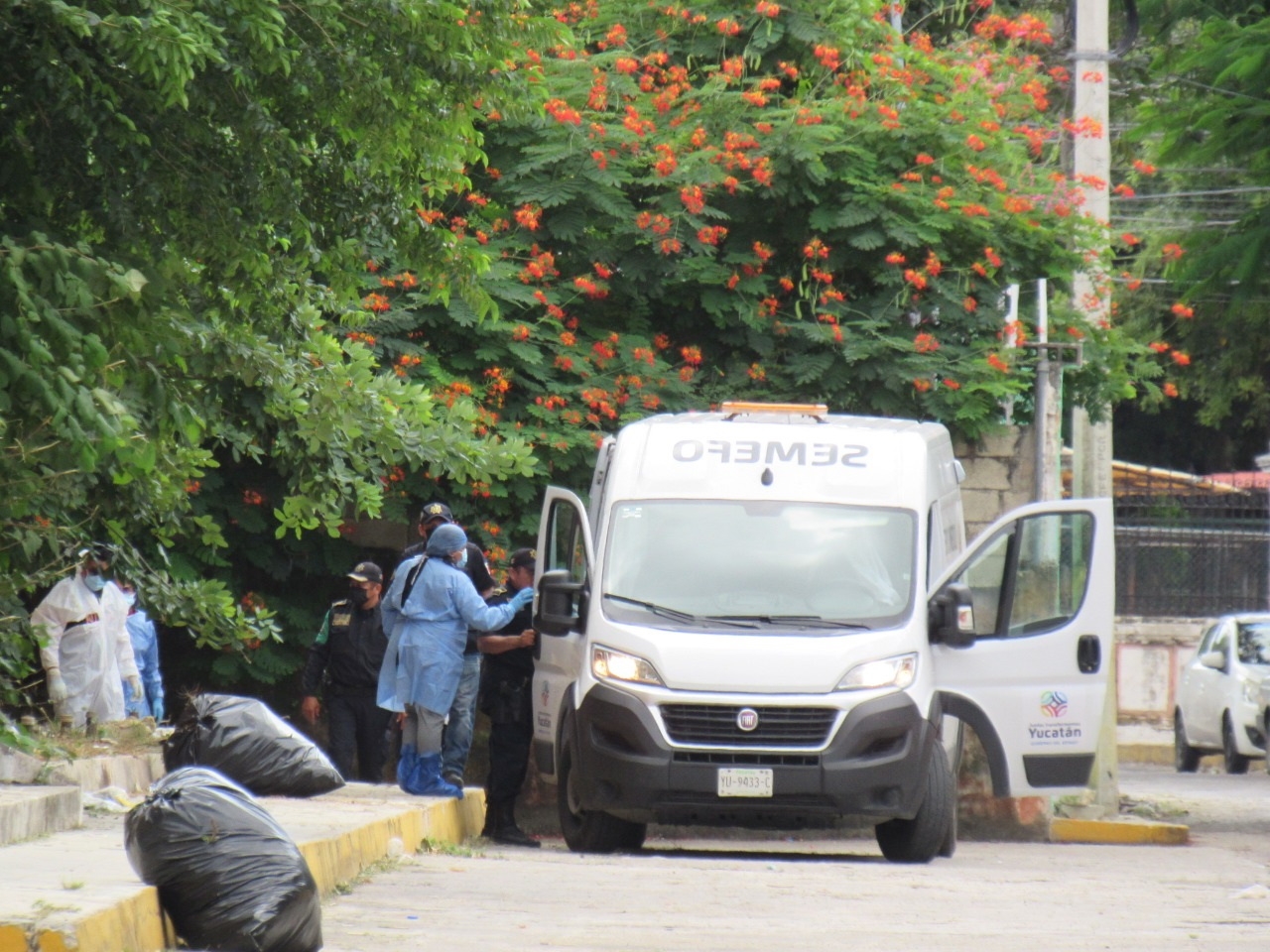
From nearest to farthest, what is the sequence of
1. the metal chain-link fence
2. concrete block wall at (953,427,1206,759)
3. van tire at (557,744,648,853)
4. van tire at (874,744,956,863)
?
van tire at (874,744,956,863) → van tire at (557,744,648,853) → concrete block wall at (953,427,1206,759) → the metal chain-link fence

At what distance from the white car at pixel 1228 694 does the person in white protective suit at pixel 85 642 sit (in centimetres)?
1170

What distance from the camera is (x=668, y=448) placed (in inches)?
442

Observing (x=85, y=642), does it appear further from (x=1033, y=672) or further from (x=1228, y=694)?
(x=1228, y=694)

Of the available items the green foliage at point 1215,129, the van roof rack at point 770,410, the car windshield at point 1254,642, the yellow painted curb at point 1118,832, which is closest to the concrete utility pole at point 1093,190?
the yellow painted curb at point 1118,832

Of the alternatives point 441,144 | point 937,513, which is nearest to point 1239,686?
point 937,513

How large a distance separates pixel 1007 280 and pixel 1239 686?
748cm

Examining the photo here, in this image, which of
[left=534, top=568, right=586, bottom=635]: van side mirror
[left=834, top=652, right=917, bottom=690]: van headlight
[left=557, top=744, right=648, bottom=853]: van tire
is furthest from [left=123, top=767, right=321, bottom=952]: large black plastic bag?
[left=557, top=744, right=648, bottom=853]: van tire

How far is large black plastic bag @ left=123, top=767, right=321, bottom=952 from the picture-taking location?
5.86 meters

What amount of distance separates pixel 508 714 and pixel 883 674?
2.57 m

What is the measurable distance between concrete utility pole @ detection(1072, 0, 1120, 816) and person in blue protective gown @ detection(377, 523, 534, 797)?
274 inches

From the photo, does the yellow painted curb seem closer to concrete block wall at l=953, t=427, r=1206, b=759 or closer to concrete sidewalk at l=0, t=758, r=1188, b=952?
concrete sidewalk at l=0, t=758, r=1188, b=952

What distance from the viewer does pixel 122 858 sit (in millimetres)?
6906

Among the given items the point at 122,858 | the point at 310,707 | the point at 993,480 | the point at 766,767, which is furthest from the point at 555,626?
the point at 993,480

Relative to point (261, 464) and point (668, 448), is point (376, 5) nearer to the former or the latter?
point (668, 448)
